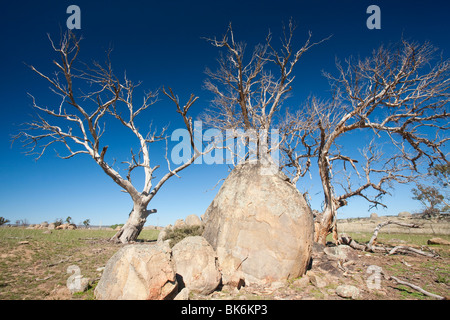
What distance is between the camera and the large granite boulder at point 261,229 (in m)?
6.10

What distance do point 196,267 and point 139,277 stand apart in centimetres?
152

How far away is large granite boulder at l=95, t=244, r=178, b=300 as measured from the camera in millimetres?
4348

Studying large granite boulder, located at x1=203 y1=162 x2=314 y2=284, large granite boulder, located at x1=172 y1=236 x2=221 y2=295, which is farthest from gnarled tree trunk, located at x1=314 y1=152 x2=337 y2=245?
large granite boulder, located at x1=172 y1=236 x2=221 y2=295

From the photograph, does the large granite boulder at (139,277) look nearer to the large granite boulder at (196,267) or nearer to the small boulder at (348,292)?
the large granite boulder at (196,267)

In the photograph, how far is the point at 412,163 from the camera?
1307 centimetres

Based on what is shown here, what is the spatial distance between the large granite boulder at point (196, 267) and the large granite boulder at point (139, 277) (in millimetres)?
560

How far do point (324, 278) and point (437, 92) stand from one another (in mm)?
9976

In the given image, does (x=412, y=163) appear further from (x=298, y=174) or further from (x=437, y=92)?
(x=298, y=174)

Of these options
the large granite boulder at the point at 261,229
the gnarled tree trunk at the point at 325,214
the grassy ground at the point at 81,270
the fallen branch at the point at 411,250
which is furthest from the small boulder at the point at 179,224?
the fallen branch at the point at 411,250

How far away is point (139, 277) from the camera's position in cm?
440

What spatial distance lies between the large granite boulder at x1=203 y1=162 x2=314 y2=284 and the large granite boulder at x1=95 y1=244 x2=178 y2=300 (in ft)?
6.01

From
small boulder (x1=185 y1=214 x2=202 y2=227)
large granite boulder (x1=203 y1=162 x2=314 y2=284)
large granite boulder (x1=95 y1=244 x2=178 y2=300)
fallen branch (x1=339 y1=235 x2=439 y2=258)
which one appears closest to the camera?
large granite boulder (x1=95 y1=244 x2=178 y2=300)

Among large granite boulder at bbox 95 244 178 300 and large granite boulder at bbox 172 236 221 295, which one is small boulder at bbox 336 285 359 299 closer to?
large granite boulder at bbox 172 236 221 295
